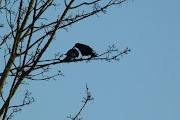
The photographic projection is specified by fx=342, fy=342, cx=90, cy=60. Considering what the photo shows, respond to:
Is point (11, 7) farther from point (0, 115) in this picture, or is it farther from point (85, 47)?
point (0, 115)

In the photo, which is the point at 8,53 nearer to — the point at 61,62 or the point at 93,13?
the point at 61,62

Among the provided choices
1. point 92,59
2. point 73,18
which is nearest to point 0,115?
point 92,59

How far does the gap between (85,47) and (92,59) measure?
5.21 ft

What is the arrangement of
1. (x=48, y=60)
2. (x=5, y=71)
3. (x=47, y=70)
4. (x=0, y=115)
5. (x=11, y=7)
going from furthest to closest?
(x=11, y=7), (x=47, y=70), (x=48, y=60), (x=5, y=71), (x=0, y=115)

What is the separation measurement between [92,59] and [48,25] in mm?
982

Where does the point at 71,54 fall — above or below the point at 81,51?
below

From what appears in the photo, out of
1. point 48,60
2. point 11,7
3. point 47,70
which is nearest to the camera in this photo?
point 48,60

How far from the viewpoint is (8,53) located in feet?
16.5

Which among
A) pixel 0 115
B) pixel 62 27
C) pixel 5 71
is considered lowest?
pixel 0 115

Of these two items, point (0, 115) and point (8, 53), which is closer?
point (0, 115)

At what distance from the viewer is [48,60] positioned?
493 centimetres

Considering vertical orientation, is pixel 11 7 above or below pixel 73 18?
above

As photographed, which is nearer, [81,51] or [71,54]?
[71,54]

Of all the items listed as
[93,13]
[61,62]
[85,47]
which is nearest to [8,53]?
[61,62]
